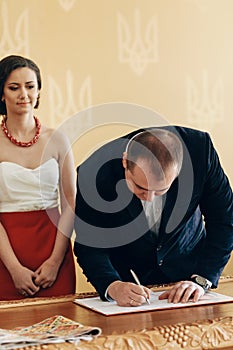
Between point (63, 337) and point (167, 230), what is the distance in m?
0.81

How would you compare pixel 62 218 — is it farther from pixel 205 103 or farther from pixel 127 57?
pixel 205 103

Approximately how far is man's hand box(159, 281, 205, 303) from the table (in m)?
0.08

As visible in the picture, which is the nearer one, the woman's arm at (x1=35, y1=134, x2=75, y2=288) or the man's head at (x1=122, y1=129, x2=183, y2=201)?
the man's head at (x1=122, y1=129, x2=183, y2=201)

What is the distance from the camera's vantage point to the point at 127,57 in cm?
433

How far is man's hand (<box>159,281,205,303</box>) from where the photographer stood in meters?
2.30

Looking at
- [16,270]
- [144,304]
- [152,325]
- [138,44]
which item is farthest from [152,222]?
[138,44]

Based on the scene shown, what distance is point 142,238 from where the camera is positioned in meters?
2.50

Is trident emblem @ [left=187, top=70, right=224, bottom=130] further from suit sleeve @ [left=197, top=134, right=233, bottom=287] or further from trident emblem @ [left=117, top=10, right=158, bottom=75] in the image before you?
suit sleeve @ [left=197, top=134, right=233, bottom=287]

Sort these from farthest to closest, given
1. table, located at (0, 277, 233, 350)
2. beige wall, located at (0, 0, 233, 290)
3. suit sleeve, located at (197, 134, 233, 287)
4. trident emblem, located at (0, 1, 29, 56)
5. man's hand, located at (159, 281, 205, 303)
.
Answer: beige wall, located at (0, 0, 233, 290) < trident emblem, located at (0, 1, 29, 56) < suit sleeve, located at (197, 134, 233, 287) < man's hand, located at (159, 281, 205, 303) < table, located at (0, 277, 233, 350)

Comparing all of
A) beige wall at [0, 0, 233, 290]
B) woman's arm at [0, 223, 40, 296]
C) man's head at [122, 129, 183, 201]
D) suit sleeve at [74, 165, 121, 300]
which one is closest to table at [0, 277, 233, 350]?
suit sleeve at [74, 165, 121, 300]

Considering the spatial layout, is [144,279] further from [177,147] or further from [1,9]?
[1,9]

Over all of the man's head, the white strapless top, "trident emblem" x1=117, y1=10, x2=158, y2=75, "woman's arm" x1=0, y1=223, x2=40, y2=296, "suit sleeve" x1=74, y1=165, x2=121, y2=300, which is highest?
"trident emblem" x1=117, y1=10, x2=158, y2=75

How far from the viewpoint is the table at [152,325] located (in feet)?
6.09

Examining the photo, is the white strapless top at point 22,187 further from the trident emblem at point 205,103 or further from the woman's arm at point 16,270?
the trident emblem at point 205,103
